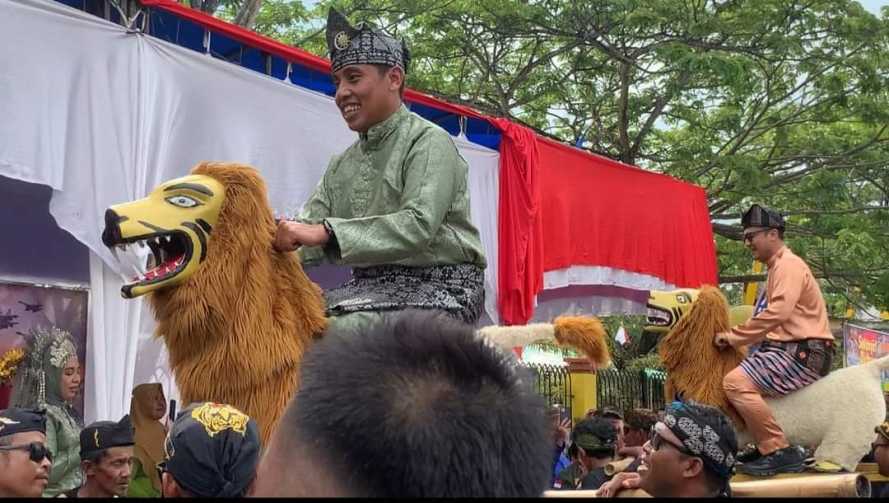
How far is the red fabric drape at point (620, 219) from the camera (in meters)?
8.02

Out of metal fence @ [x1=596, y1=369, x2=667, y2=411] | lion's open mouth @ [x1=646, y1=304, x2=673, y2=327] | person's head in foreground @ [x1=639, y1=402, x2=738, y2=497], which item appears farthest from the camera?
metal fence @ [x1=596, y1=369, x2=667, y2=411]

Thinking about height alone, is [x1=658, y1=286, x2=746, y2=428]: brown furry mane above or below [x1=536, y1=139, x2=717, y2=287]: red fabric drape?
below

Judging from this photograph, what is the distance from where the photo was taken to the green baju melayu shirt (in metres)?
2.92

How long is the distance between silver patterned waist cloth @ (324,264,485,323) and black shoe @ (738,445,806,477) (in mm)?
2805

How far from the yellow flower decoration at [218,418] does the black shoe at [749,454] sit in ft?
12.3

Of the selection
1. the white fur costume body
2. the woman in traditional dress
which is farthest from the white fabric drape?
the white fur costume body

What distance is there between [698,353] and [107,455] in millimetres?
3324

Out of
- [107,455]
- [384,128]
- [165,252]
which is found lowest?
[107,455]

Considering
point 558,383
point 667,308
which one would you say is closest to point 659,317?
point 667,308

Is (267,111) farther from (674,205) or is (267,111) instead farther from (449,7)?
(449,7)

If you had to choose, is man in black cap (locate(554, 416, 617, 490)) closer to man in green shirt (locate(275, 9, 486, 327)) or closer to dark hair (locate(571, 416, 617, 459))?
dark hair (locate(571, 416, 617, 459))

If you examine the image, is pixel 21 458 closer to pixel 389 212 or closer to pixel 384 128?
pixel 389 212

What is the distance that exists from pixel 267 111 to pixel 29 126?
4.86ft

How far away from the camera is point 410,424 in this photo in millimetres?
935
